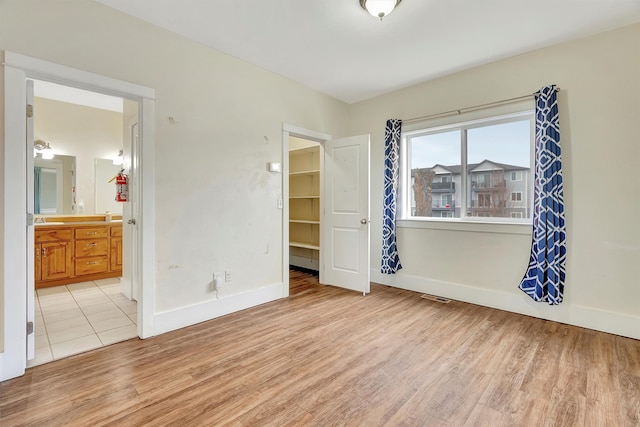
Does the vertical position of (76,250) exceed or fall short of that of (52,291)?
it exceeds it

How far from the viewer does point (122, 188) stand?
3.45 m

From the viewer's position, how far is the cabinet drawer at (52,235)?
13.3ft

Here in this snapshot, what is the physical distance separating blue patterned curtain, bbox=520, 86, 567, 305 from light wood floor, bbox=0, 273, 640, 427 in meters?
0.43

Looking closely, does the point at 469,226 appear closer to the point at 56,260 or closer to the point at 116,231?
the point at 116,231

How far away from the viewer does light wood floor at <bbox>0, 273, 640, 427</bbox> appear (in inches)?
65.2

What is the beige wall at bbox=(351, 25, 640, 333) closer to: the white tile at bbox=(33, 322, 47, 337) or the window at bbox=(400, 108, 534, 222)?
the window at bbox=(400, 108, 534, 222)

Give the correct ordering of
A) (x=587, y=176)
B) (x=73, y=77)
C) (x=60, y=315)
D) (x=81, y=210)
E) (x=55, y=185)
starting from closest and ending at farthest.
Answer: (x=73, y=77)
(x=587, y=176)
(x=60, y=315)
(x=55, y=185)
(x=81, y=210)

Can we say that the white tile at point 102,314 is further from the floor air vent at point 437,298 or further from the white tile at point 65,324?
the floor air vent at point 437,298

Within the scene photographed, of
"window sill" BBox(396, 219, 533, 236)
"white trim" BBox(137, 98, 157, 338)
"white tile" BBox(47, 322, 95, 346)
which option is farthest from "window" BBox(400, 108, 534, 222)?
"white tile" BBox(47, 322, 95, 346)

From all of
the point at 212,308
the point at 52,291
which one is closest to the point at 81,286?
the point at 52,291

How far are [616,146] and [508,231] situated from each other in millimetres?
1167

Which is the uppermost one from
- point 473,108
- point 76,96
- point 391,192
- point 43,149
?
point 76,96

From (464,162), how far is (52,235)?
5.64m

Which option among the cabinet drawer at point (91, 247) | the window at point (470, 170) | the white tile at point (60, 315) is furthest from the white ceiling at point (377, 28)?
the cabinet drawer at point (91, 247)
